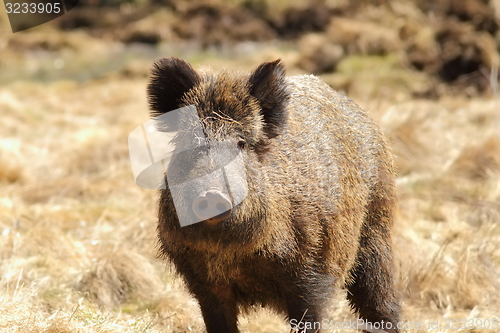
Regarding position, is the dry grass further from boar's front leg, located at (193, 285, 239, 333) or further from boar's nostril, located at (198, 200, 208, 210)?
boar's nostril, located at (198, 200, 208, 210)

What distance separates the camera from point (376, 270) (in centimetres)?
474

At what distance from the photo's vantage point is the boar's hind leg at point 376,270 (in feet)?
15.4

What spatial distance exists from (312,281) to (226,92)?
141cm

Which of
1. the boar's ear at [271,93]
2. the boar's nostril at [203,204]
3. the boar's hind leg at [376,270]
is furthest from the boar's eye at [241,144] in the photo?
Answer: the boar's hind leg at [376,270]

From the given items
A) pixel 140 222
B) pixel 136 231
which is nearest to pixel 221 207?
pixel 136 231

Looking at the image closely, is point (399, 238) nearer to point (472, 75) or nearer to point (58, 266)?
point (58, 266)

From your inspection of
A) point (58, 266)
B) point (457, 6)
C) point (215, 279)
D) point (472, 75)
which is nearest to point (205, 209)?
point (215, 279)

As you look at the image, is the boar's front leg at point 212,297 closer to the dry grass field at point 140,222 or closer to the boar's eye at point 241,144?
the dry grass field at point 140,222

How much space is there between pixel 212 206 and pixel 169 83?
1.18m

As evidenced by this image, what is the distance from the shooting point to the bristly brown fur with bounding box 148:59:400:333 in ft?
11.6

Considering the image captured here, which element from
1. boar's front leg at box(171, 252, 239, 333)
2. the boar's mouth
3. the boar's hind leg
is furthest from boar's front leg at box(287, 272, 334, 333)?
the boar's mouth

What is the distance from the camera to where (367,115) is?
5.09m

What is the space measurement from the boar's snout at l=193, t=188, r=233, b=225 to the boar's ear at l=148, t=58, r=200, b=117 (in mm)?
1026

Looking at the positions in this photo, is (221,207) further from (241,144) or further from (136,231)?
(136,231)
